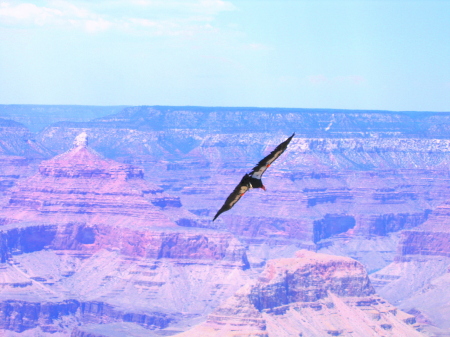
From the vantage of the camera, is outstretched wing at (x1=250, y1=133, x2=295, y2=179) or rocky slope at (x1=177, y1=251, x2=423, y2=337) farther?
rocky slope at (x1=177, y1=251, x2=423, y2=337)

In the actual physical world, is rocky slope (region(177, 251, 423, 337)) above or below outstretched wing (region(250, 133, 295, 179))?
below

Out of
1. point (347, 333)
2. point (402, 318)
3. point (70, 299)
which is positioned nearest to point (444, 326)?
point (402, 318)

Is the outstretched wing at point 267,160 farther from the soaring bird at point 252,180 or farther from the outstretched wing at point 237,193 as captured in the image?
the outstretched wing at point 237,193

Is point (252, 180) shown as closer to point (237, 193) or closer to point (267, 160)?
point (237, 193)

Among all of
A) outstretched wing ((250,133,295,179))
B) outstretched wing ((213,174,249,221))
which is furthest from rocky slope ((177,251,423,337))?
outstretched wing ((250,133,295,179))

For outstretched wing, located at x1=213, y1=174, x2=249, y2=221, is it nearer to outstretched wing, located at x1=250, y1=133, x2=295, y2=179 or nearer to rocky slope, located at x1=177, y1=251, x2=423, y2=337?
outstretched wing, located at x1=250, y1=133, x2=295, y2=179

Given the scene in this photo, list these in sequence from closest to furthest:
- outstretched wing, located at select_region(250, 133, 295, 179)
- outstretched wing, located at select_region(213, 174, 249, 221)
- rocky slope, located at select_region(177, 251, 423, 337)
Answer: outstretched wing, located at select_region(250, 133, 295, 179)
outstretched wing, located at select_region(213, 174, 249, 221)
rocky slope, located at select_region(177, 251, 423, 337)

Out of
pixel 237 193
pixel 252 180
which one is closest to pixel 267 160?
pixel 252 180

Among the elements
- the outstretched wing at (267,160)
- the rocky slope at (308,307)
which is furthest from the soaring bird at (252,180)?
the rocky slope at (308,307)

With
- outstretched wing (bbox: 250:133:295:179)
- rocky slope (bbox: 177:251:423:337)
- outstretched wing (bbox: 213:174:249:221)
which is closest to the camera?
outstretched wing (bbox: 250:133:295:179)
